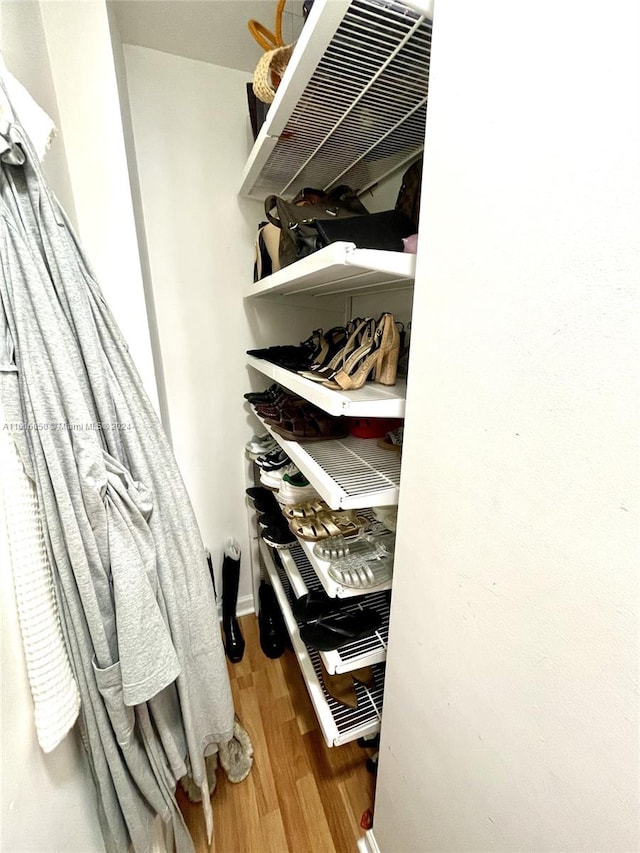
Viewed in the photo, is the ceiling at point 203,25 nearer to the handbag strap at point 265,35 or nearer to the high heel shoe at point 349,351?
the handbag strap at point 265,35

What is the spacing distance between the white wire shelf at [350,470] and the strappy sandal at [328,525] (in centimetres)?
17

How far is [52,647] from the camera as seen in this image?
0.52 metres

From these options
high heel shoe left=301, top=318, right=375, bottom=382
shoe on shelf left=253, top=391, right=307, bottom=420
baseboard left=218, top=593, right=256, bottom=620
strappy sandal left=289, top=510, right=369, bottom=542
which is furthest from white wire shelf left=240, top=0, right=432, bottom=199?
baseboard left=218, top=593, right=256, bottom=620

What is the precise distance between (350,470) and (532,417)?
47 centimetres

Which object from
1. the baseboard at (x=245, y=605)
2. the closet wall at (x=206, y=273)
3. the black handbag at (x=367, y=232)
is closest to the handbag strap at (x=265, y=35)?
the closet wall at (x=206, y=273)

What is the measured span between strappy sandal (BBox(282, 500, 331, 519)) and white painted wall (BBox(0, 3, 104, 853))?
0.61 m

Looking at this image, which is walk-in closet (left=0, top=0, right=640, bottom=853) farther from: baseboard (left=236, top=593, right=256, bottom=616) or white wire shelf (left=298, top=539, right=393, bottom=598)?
baseboard (left=236, top=593, right=256, bottom=616)

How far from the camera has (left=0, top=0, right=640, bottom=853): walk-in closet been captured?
0.31m

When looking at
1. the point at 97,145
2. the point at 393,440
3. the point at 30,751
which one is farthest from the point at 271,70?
the point at 30,751

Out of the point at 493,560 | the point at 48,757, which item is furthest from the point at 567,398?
the point at 48,757

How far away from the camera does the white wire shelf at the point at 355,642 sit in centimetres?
78

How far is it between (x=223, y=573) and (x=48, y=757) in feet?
3.28

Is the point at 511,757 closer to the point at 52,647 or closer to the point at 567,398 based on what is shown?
the point at 567,398

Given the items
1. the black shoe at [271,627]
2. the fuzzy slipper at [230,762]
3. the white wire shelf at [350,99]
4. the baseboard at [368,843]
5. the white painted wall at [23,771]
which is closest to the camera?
the white painted wall at [23,771]
